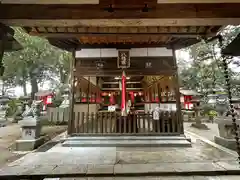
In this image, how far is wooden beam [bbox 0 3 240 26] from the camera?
248 cm

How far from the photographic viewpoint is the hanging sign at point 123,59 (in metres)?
5.81

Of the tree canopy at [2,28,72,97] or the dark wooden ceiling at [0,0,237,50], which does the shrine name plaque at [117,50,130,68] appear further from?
the tree canopy at [2,28,72,97]

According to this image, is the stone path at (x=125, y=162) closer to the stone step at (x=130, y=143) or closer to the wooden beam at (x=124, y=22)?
the stone step at (x=130, y=143)

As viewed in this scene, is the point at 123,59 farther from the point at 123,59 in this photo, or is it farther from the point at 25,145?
the point at 25,145

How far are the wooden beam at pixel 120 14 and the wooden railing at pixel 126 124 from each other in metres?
3.75

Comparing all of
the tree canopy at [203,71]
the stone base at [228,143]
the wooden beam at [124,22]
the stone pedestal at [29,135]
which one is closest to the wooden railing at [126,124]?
the stone pedestal at [29,135]

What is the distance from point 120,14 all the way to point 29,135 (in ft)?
17.6

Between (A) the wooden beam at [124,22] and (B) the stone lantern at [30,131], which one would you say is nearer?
(A) the wooden beam at [124,22]

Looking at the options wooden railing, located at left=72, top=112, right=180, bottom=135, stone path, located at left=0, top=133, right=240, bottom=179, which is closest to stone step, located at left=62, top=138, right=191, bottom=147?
stone path, located at left=0, top=133, right=240, bottom=179

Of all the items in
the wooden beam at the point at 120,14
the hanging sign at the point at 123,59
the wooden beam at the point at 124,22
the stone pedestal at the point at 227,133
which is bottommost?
the stone pedestal at the point at 227,133

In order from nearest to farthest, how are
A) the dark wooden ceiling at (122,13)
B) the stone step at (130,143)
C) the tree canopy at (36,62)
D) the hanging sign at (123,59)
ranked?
the dark wooden ceiling at (122,13)
the stone step at (130,143)
the hanging sign at (123,59)
the tree canopy at (36,62)

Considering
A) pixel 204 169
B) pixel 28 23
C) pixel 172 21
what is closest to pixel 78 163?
pixel 204 169

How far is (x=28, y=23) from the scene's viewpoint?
2607 mm

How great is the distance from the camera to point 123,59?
5848mm
